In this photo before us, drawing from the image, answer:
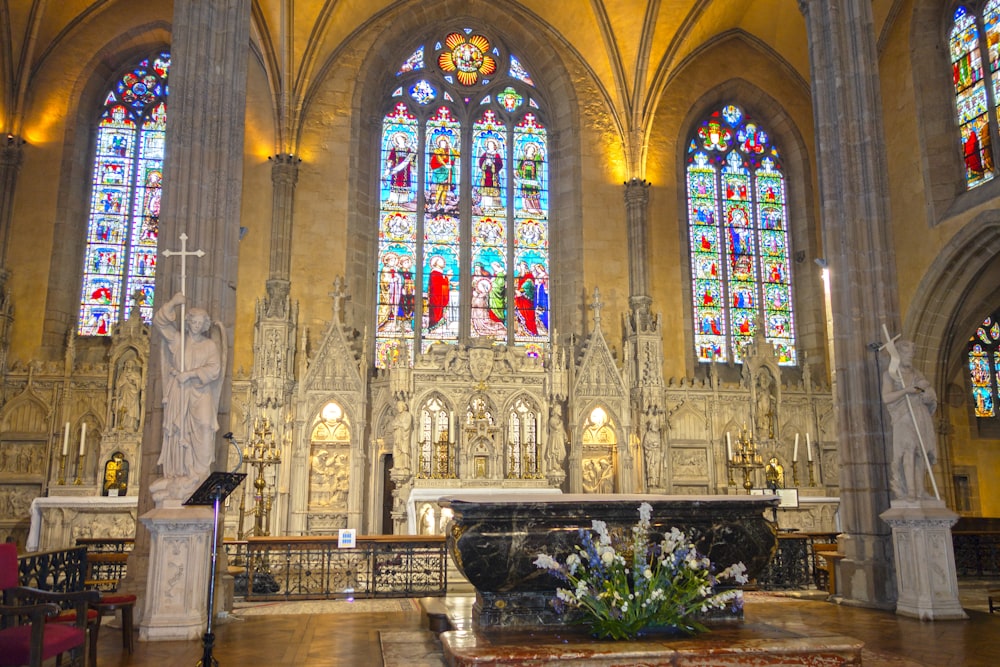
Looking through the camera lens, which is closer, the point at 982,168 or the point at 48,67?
the point at 982,168

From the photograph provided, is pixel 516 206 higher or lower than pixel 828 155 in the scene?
higher

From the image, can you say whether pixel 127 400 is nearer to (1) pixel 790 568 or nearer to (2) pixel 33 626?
(2) pixel 33 626

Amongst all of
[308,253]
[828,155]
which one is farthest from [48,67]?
[828,155]

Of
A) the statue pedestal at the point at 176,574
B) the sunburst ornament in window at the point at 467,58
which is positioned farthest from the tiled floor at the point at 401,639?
the sunburst ornament in window at the point at 467,58

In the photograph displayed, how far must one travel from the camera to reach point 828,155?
37.8 ft

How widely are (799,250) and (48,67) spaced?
17.4m

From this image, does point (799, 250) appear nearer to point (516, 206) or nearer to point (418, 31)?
point (516, 206)

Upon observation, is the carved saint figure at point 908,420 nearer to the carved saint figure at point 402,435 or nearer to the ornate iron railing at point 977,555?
→ the ornate iron railing at point 977,555

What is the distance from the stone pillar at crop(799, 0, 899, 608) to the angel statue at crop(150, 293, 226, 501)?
7.65m

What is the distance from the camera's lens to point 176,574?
7887mm

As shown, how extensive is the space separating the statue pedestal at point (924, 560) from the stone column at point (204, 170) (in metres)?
7.72

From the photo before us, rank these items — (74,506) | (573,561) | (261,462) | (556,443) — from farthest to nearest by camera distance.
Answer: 1. (556,443)
2. (74,506)
3. (261,462)
4. (573,561)

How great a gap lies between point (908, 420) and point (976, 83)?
9880 mm

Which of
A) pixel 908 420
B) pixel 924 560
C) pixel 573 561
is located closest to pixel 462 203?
pixel 908 420
